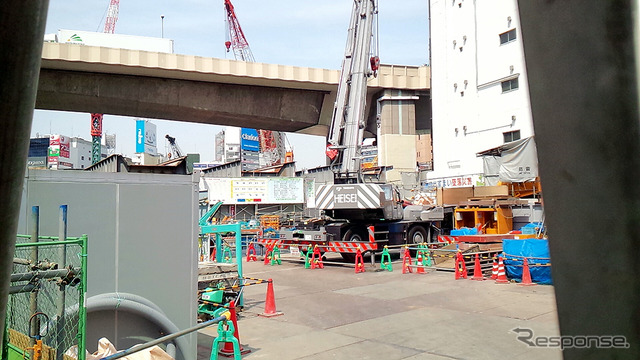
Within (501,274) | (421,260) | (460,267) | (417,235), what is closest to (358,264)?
(421,260)

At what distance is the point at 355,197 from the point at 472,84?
1958 centimetres

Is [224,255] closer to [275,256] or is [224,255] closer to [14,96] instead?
[275,256]

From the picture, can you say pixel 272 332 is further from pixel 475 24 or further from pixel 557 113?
pixel 475 24

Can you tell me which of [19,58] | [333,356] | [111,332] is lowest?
[333,356]

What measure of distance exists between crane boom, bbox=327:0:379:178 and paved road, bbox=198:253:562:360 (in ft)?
20.3

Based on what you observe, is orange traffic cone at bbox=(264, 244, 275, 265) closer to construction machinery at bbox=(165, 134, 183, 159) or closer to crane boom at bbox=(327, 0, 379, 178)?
crane boom at bbox=(327, 0, 379, 178)

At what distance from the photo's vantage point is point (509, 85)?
31672mm

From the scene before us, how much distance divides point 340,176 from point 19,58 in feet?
61.6

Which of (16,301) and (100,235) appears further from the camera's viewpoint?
(100,235)

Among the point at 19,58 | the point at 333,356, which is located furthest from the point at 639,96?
the point at 333,356

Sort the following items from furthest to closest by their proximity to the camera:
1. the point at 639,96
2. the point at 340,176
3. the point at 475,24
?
the point at 475,24, the point at 340,176, the point at 639,96

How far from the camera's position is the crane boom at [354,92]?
19906 millimetres

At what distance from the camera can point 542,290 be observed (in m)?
12.6

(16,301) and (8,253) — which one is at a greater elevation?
(8,253)
